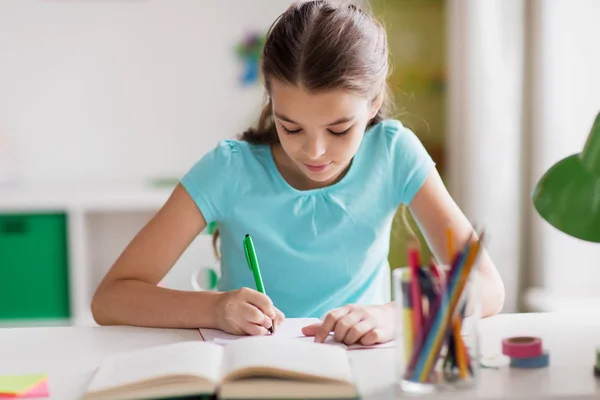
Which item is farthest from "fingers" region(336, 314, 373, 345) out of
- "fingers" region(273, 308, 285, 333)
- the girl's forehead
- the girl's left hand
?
the girl's forehead

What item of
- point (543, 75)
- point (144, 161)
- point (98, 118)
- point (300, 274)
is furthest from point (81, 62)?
point (300, 274)

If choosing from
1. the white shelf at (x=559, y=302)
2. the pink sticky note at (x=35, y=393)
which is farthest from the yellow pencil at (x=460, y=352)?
the white shelf at (x=559, y=302)

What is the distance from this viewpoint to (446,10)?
3.71 m

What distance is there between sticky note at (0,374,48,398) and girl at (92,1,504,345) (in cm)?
28

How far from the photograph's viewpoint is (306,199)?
1.66 m

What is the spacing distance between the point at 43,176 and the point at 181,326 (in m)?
2.52

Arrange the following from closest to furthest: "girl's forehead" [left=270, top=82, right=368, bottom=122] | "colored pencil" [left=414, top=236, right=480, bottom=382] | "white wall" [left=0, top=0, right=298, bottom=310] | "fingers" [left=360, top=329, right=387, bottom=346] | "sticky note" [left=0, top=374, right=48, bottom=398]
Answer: "colored pencil" [left=414, top=236, right=480, bottom=382], "sticky note" [left=0, top=374, right=48, bottom=398], "fingers" [left=360, top=329, right=387, bottom=346], "girl's forehead" [left=270, top=82, right=368, bottom=122], "white wall" [left=0, top=0, right=298, bottom=310]

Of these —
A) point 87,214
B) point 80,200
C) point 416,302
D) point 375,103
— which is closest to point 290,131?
point 375,103

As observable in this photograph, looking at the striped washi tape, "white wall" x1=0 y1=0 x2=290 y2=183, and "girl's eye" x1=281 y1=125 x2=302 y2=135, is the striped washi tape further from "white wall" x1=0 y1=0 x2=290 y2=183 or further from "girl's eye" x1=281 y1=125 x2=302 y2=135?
"white wall" x1=0 y1=0 x2=290 y2=183

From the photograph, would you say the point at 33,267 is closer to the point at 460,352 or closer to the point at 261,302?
the point at 261,302

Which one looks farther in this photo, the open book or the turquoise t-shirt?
the turquoise t-shirt

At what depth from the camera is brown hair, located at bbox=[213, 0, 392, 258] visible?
4.69 feet

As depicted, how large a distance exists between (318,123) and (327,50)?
127mm

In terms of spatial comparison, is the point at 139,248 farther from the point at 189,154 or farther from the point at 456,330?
the point at 189,154
